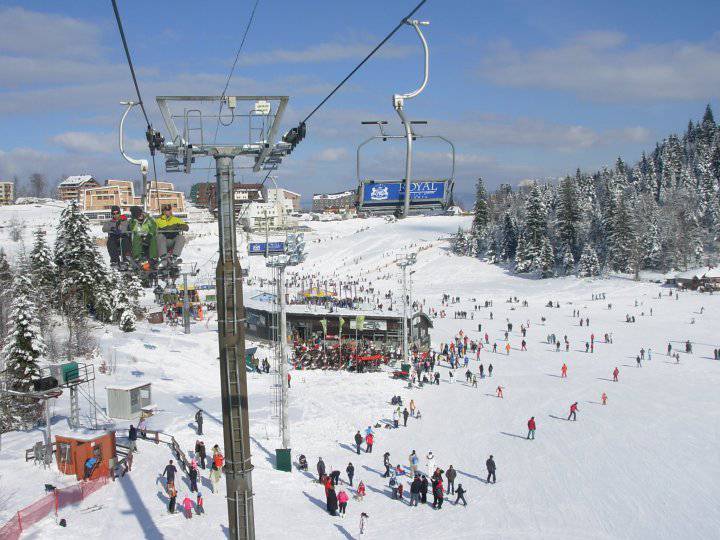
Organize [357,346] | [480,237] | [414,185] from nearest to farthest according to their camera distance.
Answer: [414,185] < [357,346] < [480,237]

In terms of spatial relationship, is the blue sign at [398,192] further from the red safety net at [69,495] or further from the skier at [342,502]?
the red safety net at [69,495]

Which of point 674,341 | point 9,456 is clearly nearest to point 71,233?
point 9,456

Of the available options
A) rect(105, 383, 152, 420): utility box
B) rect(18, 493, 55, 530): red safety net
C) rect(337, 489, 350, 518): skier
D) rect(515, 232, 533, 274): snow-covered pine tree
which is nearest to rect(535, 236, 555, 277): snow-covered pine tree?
rect(515, 232, 533, 274): snow-covered pine tree

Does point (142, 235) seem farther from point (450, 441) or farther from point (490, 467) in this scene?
point (450, 441)

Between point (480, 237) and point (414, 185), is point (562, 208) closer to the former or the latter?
point (480, 237)

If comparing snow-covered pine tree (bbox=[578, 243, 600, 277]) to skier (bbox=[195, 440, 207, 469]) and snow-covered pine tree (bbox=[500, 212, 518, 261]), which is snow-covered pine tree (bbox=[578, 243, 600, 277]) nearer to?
snow-covered pine tree (bbox=[500, 212, 518, 261])

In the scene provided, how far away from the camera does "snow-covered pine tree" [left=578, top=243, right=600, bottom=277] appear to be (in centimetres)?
6681

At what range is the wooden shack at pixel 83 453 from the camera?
14.8 metres

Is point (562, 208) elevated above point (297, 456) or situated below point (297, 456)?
above

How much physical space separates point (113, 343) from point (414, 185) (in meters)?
27.0

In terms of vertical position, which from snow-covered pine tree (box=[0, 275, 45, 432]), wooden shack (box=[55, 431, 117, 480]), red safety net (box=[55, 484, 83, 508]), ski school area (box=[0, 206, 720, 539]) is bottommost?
ski school area (box=[0, 206, 720, 539])

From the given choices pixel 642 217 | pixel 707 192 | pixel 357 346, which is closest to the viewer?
pixel 357 346

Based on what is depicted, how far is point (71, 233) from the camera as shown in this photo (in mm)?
20156

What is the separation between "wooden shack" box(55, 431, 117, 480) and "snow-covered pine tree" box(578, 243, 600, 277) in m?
60.3
